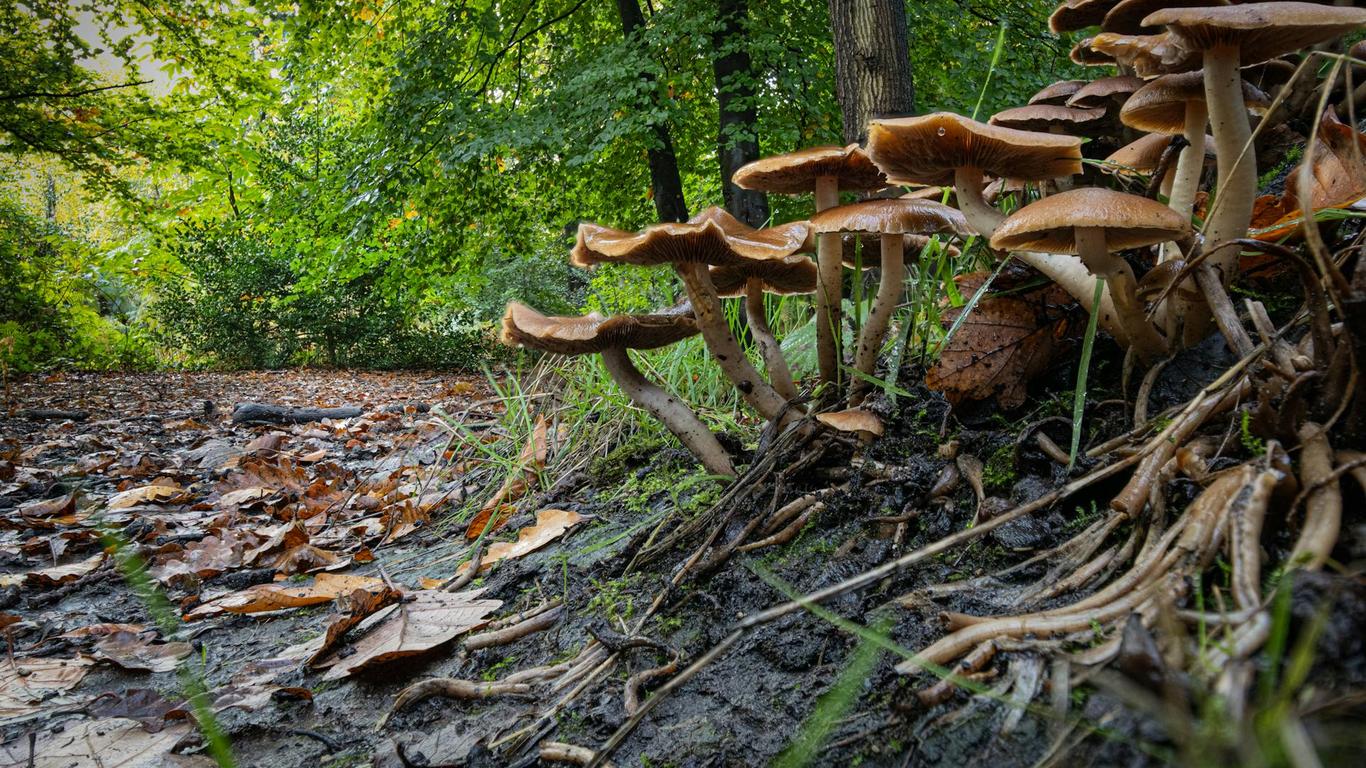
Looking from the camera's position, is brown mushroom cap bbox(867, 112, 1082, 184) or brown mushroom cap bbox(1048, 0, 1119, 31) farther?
brown mushroom cap bbox(1048, 0, 1119, 31)

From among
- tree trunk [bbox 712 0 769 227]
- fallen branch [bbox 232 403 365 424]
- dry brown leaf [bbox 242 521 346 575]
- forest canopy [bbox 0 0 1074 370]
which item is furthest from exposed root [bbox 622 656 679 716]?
fallen branch [bbox 232 403 365 424]

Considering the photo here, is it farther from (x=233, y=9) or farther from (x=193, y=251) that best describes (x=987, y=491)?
(x=193, y=251)

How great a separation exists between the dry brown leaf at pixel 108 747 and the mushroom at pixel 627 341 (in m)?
0.98

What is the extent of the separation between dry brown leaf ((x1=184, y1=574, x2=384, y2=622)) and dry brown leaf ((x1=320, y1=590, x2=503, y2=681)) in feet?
0.72

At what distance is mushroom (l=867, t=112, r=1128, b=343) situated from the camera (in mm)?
1260

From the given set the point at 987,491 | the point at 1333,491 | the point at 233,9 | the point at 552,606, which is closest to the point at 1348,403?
the point at 1333,491

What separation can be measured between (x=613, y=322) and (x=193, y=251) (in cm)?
1492

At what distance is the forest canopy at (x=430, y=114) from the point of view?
6.01m

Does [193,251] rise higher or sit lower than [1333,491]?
higher

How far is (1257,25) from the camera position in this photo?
103 cm

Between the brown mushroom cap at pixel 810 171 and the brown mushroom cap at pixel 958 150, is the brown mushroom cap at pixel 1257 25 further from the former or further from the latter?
the brown mushroom cap at pixel 810 171

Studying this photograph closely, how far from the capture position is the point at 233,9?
28.9 feet

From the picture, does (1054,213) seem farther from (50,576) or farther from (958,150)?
(50,576)

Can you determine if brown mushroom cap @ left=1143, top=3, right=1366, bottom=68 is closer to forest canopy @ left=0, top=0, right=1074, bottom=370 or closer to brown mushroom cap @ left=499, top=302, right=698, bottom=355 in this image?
brown mushroom cap @ left=499, top=302, right=698, bottom=355
